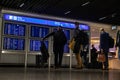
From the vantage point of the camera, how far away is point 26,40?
1091 centimetres

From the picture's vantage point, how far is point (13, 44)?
420 inches

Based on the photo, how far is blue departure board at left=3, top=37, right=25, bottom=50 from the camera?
1050 cm

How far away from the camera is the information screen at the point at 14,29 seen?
34.6ft

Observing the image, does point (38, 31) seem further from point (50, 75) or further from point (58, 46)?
point (50, 75)

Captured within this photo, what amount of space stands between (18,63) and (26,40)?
1.01 m

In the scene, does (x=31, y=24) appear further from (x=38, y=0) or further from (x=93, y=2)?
(x=93, y=2)

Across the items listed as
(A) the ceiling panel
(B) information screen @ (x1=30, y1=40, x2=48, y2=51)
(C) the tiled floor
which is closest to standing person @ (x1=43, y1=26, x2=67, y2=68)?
(C) the tiled floor

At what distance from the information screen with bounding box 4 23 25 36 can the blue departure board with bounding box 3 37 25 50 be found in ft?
0.84

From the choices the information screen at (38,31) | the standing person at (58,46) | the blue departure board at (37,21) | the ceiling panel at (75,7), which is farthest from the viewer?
the ceiling panel at (75,7)

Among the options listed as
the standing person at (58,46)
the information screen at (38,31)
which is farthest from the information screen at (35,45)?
the standing person at (58,46)

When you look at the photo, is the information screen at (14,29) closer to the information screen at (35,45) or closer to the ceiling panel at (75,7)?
the information screen at (35,45)

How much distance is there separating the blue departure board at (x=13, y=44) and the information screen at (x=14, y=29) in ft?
0.84

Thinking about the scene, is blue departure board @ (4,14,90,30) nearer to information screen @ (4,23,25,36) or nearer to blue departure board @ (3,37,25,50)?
information screen @ (4,23,25,36)

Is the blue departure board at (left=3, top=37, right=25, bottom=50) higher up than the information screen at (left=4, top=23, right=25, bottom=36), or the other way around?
the information screen at (left=4, top=23, right=25, bottom=36)
